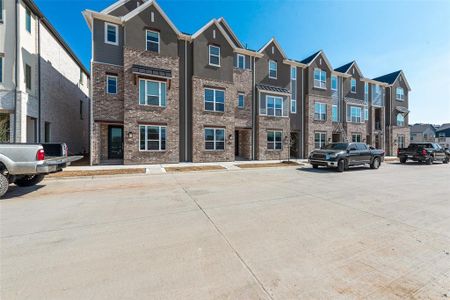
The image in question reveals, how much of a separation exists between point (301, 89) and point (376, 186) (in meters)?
16.4

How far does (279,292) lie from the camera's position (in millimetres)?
2406

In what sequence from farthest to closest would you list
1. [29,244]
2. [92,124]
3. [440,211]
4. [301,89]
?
[301,89] < [92,124] < [440,211] < [29,244]

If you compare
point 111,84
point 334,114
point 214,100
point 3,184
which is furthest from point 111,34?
Answer: point 334,114

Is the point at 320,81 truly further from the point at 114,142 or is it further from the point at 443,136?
the point at 443,136

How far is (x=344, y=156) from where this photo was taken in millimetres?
13328

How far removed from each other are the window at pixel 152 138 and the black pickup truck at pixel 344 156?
1081cm

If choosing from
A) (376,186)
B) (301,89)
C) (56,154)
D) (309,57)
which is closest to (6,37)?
(56,154)

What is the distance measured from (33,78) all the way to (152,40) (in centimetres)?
826

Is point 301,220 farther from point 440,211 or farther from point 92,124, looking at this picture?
point 92,124

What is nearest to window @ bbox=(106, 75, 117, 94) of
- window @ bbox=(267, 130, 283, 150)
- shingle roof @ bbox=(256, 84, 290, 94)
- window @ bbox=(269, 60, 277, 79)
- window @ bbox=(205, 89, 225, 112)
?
window @ bbox=(205, 89, 225, 112)

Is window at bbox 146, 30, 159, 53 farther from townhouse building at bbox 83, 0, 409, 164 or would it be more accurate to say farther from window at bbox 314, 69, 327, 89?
window at bbox 314, 69, 327, 89

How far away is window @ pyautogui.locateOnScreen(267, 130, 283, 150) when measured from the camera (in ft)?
66.8

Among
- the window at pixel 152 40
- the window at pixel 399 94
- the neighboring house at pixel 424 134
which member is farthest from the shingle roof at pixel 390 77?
the neighboring house at pixel 424 134

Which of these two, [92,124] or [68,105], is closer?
[92,124]
